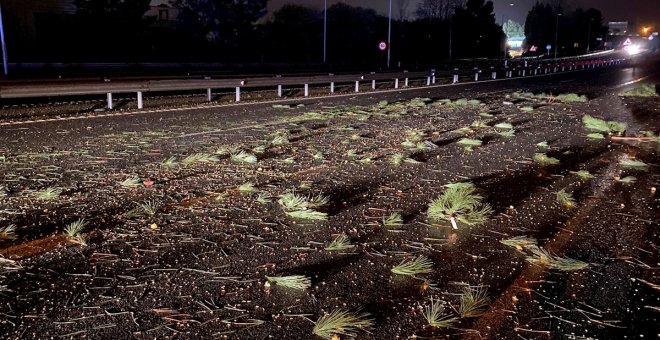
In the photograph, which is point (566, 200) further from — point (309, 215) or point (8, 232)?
point (8, 232)

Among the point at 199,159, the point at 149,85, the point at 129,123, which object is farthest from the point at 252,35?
the point at 199,159

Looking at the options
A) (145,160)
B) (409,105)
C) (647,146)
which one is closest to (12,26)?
(409,105)

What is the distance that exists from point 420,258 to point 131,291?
2.35m

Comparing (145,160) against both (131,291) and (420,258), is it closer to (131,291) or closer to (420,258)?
(131,291)

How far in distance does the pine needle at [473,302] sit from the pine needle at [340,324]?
0.69 meters

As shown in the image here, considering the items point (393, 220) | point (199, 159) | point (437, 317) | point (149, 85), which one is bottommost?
point (437, 317)

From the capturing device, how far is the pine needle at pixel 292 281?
396 centimetres

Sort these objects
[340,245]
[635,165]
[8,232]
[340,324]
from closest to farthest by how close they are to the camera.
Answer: [340,324], [340,245], [8,232], [635,165]

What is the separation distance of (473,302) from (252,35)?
6816 centimetres

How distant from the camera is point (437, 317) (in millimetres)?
3500

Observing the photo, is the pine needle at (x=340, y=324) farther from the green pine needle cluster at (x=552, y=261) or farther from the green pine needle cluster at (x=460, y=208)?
the green pine needle cluster at (x=460, y=208)

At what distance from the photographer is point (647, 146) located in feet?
33.7

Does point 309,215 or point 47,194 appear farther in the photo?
point 47,194

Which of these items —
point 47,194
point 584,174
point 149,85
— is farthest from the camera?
point 149,85
